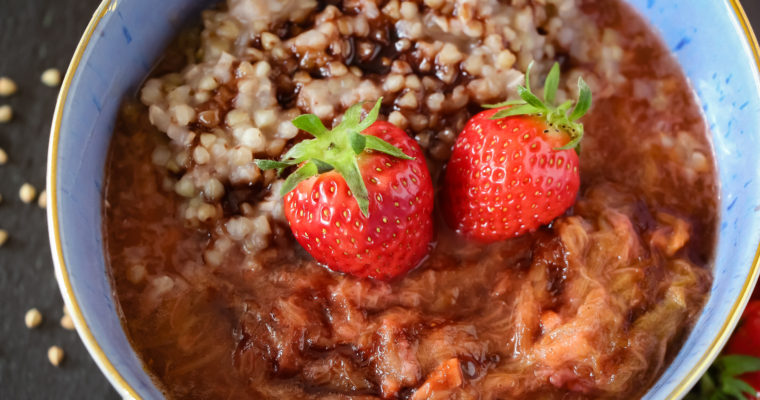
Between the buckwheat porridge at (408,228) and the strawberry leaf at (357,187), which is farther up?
the strawberry leaf at (357,187)

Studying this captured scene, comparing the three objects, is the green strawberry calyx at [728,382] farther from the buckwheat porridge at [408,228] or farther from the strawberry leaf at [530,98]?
the strawberry leaf at [530,98]

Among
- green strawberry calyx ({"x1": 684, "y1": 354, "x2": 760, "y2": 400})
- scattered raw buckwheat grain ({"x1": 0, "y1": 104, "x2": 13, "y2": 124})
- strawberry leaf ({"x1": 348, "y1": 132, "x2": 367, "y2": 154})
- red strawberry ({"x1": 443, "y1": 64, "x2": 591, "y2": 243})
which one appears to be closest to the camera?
strawberry leaf ({"x1": 348, "y1": 132, "x2": 367, "y2": 154})

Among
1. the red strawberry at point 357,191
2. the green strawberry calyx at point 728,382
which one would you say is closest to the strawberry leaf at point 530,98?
the red strawberry at point 357,191

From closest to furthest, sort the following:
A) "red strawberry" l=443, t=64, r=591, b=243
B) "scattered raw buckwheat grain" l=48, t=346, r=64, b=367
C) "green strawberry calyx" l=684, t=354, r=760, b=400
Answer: "red strawberry" l=443, t=64, r=591, b=243 → "green strawberry calyx" l=684, t=354, r=760, b=400 → "scattered raw buckwheat grain" l=48, t=346, r=64, b=367

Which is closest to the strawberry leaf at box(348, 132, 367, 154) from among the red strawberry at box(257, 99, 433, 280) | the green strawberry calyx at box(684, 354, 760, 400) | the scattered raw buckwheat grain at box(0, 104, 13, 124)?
the red strawberry at box(257, 99, 433, 280)

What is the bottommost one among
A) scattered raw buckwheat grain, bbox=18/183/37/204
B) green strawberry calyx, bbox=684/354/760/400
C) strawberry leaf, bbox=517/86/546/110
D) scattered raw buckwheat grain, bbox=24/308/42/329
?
green strawberry calyx, bbox=684/354/760/400

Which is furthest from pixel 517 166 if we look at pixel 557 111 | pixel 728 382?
pixel 728 382

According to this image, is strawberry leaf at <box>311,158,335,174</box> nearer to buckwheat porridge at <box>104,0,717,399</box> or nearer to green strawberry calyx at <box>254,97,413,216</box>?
green strawberry calyx at <box>254,97,413,216</box>

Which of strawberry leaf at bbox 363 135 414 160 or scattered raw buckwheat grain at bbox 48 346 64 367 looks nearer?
strawberry leaf at bbox 363 135 414 160
